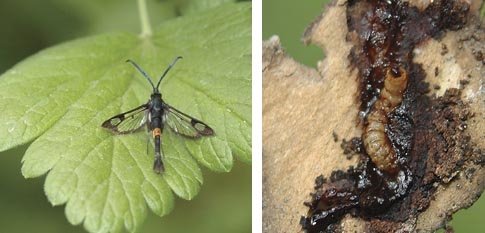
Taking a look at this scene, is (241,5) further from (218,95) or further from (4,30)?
(4,30)

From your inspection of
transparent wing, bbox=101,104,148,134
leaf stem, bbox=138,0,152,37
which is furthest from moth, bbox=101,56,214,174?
leaf stem, bbox=138,0,152,37

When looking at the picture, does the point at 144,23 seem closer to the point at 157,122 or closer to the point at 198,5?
the point at 198,5

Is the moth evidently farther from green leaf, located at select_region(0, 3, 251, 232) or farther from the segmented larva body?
the segmented larva body

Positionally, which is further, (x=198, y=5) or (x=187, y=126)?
(x=198, y=5)

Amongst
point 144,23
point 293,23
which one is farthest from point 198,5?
point 293,23

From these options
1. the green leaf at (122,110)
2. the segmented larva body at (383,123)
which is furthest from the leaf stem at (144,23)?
the segmented larva body at (383,123)
